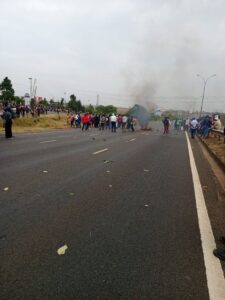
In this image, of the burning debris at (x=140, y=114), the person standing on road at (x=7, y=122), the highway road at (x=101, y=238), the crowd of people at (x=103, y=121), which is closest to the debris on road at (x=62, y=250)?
the highway road at (x=101, y=238)

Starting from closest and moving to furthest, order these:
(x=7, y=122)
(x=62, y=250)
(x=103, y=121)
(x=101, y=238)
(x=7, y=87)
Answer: (x=62, y=250) < (x=101, y=238) < (x=7, y=122) < (x=103, y=121) < (x=7, y=87)

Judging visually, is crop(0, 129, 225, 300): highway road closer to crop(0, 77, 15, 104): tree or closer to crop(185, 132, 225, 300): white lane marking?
crop(185, 132, 225, 300): white lane marking

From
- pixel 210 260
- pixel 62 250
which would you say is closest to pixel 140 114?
pixel 210 260

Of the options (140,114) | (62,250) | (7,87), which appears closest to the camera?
(62,250)

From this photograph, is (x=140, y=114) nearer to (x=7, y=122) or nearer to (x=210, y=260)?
(x=7, y=122)

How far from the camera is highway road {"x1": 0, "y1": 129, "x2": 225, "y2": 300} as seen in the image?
11.1ft

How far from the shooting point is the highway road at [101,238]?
11.1 feet

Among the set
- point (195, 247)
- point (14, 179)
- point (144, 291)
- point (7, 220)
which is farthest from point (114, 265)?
point (14, 179)

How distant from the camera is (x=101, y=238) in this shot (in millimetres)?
4629

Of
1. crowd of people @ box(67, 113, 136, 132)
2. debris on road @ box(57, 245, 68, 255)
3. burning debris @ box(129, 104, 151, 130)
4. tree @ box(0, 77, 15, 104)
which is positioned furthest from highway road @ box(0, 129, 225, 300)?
tree @ box(0, 77, 15, 104)

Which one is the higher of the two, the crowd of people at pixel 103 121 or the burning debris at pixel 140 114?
the burning debris at pixel 140 114

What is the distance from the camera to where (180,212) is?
242 inches

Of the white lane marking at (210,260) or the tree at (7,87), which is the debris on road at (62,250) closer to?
the white lane marking at (210,260)

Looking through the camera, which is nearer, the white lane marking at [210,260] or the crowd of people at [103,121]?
the white lane marking at [210,260]
